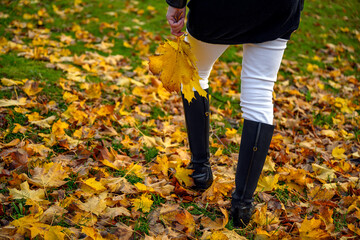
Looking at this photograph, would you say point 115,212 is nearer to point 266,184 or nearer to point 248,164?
point 248,164

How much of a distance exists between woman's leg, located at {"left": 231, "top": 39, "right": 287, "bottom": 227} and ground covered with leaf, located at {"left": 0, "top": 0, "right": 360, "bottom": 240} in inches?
4.8

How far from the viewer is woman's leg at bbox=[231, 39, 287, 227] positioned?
1.26 meters

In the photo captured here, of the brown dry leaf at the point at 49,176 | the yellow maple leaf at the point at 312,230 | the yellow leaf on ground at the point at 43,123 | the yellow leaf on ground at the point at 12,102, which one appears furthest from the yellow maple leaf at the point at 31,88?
the yellow maple leaf at the point at 312,230

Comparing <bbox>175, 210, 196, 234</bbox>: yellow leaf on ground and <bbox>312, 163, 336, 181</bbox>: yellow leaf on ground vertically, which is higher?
<bbox>175, 210, 196, 234</bbox>: yellow leaf on ground

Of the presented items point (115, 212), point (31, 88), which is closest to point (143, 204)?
point (115, 212)

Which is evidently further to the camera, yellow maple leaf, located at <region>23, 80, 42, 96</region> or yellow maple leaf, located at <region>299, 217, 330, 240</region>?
yellow maple leaf, located at <region>23, 80, 42, 96</region>

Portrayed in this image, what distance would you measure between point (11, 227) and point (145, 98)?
5.51 ft

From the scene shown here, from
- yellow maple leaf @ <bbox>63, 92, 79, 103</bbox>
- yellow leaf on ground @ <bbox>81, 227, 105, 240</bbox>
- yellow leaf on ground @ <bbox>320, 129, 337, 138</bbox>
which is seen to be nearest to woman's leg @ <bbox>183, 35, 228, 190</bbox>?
yellow leaf on ground @ <bbox>81, 227, 105, 240</bbox>

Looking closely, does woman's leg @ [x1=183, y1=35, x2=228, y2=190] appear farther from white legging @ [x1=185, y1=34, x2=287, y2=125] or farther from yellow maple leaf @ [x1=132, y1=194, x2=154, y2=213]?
yellow maple leaf @ [x1=132, y1=194, x2=154, y2=213]

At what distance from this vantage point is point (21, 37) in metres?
3.46

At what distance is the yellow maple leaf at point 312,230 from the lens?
4.56 feet

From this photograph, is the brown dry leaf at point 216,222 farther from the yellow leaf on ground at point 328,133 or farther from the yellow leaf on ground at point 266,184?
the yellow leaf on ground at point 328,133

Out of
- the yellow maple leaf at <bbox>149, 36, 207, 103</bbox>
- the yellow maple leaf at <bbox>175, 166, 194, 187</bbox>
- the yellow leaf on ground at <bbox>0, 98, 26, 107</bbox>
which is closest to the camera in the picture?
the yellow maple leaf at <bbox>149, 36, 207, 103</bbox>

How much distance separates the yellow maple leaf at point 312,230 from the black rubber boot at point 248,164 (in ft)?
0.81
